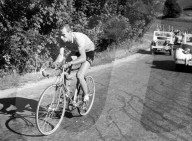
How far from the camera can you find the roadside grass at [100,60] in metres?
9.25

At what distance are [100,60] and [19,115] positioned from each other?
9017 millimetres

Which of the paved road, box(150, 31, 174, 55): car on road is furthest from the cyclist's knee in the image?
box(150, 31, 174, 55): car on road

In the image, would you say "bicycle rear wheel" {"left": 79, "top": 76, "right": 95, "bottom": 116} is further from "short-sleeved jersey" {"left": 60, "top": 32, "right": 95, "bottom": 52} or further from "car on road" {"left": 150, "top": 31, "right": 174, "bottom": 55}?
"car on road" {"left": 150, "top": 31, "right": 174, "bottom": 55}

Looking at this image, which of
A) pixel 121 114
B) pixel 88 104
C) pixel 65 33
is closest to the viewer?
pixel 65 33

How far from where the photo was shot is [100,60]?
49.4 feet

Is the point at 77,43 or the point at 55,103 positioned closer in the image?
the point at 55,103

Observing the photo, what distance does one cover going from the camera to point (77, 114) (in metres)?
6.59

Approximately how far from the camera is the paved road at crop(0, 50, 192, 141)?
5.35 meters

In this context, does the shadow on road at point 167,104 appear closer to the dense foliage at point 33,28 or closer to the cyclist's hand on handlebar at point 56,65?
the cyclist's hand on handlebar at point 56,65

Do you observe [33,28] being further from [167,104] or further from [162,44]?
[162,44]

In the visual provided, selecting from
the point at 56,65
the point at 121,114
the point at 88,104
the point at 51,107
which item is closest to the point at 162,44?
the point at 88,104

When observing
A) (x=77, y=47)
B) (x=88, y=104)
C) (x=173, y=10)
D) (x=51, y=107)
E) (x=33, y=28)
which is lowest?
(x=88, y=104)

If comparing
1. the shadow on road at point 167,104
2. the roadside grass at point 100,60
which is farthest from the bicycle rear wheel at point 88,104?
the shadow on road at point 167,104

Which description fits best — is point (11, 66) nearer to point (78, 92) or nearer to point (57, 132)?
point (78, 92)
